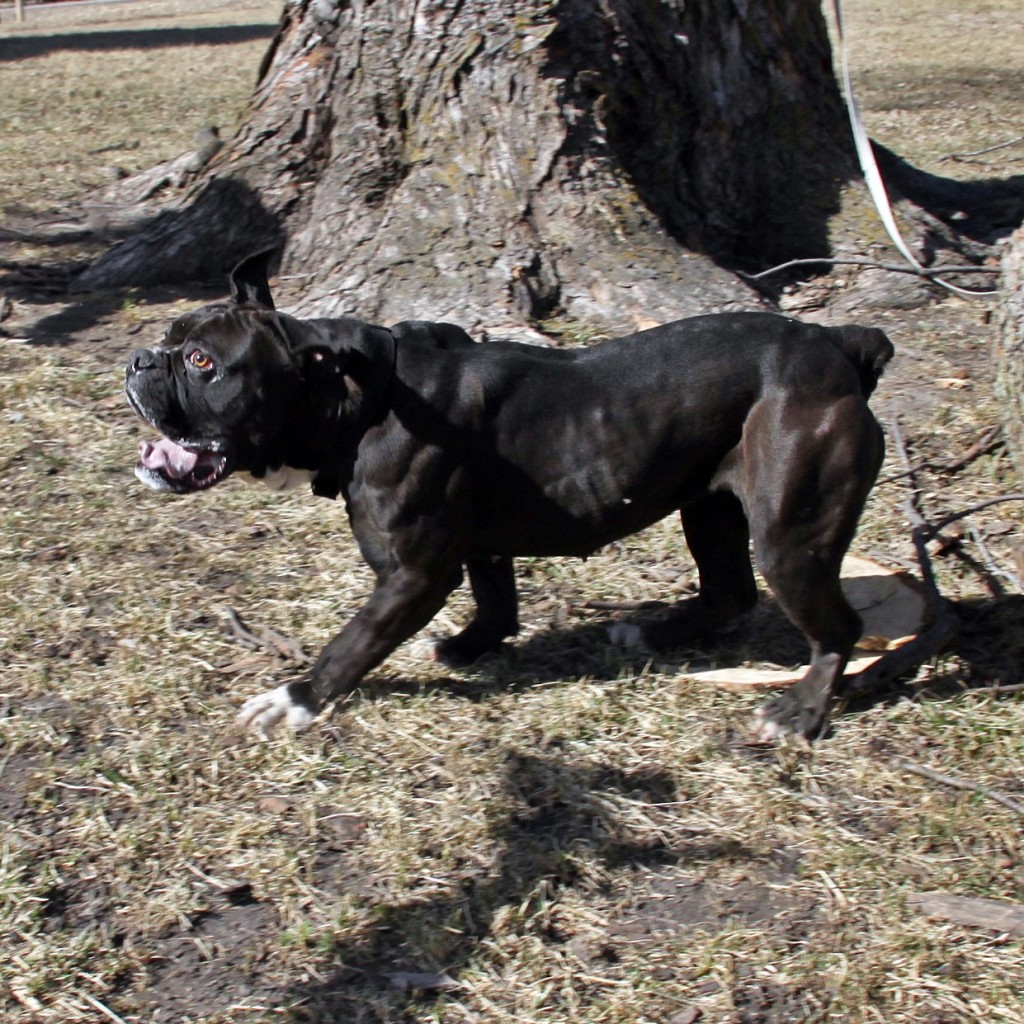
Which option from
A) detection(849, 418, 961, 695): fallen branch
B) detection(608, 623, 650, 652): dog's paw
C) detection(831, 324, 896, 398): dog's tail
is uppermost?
detection(831, 324, 896, 398): dog's tail

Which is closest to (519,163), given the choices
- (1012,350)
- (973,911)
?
(1012,350)

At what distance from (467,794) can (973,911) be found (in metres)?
1.48

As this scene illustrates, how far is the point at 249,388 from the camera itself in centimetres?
416

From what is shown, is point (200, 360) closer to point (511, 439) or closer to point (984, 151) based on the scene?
point (511, 439)

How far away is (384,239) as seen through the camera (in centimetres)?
718

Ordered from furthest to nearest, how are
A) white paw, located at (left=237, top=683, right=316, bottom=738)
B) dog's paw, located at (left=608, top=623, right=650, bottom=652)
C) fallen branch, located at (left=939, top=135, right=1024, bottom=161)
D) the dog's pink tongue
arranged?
fallen branch, located at (left=939, top=135, right=1024, bottom=161) → dog's paw, located at (left=608, top=623, right=650, bottom=652) → white paw, located at (left=237, top=683, right=316, bottom=738) → the dog's pink tongue

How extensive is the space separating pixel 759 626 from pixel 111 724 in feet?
7.88

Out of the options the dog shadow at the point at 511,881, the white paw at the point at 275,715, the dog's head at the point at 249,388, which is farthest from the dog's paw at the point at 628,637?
the dog's head at the point at 249,388

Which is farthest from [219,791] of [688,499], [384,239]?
[384,239]

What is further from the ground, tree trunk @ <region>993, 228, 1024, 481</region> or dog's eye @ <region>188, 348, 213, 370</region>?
dog's eye @ <region>188, 348, 213, 370</region>

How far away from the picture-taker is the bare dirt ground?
135 inches

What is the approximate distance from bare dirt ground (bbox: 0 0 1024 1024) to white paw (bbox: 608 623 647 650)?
0.21 feet

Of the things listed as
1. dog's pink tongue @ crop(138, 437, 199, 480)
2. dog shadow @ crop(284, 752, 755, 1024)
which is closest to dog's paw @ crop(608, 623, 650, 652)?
dog shadow @ crop(284, 752, 755, 1024)

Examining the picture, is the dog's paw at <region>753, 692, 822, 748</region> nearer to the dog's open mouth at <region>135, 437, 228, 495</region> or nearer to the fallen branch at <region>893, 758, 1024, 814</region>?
the fallen branch at <region>893, 758, 1024, 814</region>
